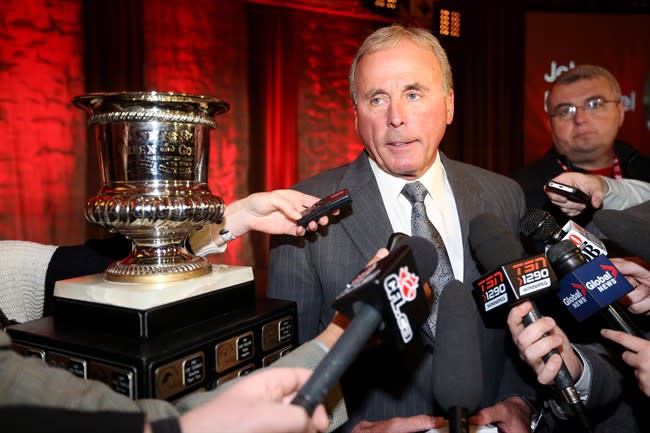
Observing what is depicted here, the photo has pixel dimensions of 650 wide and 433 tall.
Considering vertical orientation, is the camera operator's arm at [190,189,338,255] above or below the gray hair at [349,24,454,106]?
below

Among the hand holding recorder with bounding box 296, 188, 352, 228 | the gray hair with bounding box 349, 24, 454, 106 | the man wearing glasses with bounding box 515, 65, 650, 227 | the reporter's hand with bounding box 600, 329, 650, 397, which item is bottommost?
the reporter's hand with bounding box 600, 329, 650, 397

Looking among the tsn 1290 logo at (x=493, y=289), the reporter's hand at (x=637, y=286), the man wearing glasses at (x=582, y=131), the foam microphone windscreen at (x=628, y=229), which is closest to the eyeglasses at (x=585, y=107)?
the man wearing glasses at (x=582, y=131)

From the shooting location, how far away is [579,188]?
64.7 inches

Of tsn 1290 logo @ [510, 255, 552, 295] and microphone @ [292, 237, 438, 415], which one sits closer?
microphone @ [292, 237, 438, 415]

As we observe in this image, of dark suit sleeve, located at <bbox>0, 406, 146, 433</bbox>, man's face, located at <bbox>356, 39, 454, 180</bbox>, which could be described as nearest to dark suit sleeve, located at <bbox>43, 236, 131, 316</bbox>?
dark suit sleeve, located at <bbox>0, 406, 146, 433</bbox>

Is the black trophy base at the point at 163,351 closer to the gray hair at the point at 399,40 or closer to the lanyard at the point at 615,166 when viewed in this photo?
the gray hair at the point at 399,40

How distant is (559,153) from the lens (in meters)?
2.61

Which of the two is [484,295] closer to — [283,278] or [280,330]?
[280,330]

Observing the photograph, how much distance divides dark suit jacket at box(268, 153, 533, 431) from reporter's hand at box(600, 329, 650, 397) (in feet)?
1.10

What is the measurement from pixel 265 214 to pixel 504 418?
768 millimetres

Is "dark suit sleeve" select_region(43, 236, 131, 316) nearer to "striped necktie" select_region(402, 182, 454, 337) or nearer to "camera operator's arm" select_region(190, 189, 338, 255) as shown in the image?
"camera operator's arm" select_region(190, 189, 338, 255)

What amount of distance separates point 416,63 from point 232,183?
131 inches

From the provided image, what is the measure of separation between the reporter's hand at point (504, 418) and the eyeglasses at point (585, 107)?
1768mm

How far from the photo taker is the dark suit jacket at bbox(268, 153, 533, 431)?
132 cm
